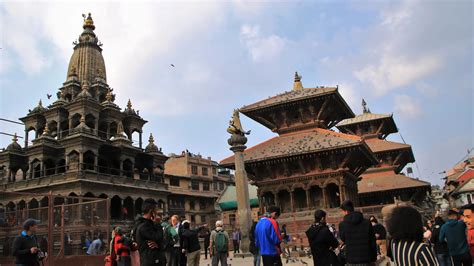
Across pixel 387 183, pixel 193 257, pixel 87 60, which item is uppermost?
pixel 87 60

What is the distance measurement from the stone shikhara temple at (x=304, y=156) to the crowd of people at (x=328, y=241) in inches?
572

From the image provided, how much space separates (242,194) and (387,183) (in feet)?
67.0

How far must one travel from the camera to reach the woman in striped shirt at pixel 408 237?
3.99 metres

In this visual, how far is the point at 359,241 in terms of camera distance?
6418 millimetres

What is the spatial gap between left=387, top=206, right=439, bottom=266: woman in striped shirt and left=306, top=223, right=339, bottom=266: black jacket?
306 cm

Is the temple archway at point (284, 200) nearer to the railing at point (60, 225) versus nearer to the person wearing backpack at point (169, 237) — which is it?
the railing at point (60, 225)

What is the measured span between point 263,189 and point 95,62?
32956mm

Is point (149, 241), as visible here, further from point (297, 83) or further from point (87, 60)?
point (87, 60)

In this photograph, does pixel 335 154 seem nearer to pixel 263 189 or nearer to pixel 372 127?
pixel 263 189

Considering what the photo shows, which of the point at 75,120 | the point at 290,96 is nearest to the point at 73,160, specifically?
the point at 75,120

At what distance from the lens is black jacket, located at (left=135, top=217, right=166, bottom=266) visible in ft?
21.5

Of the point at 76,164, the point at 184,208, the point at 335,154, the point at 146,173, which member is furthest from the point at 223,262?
the point at 184,208

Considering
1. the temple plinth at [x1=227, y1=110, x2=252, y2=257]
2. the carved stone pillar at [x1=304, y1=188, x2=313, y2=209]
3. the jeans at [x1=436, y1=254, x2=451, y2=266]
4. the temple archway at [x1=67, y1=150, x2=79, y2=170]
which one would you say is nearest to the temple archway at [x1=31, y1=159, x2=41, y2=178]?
the temple archway at [x1=67, y1=150, x2=79, y2=170]

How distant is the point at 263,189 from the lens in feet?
95.2
